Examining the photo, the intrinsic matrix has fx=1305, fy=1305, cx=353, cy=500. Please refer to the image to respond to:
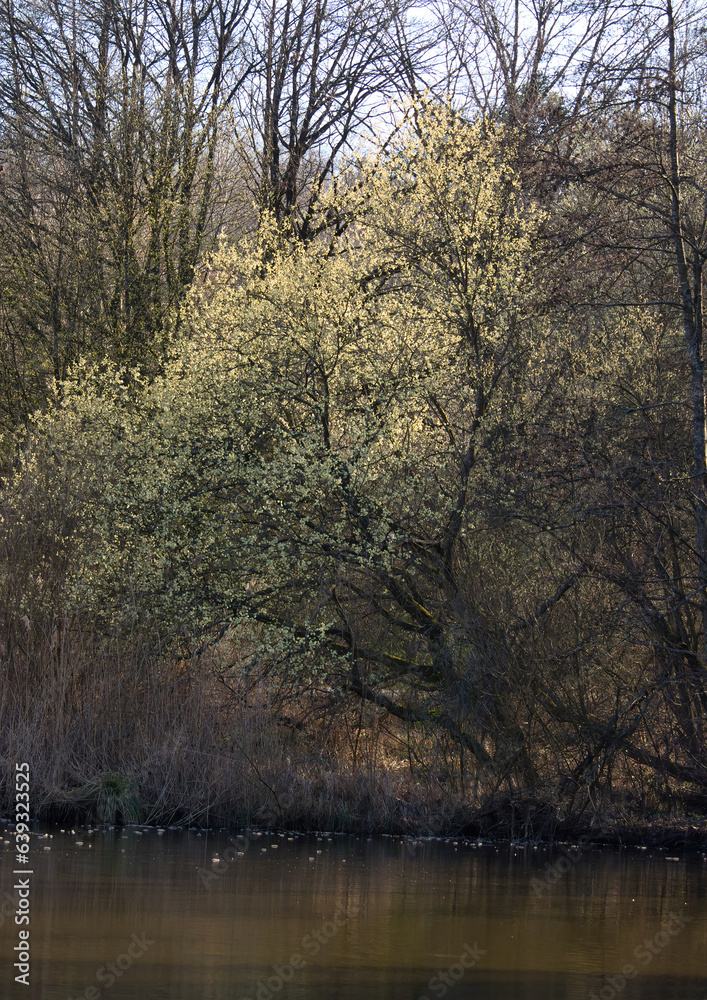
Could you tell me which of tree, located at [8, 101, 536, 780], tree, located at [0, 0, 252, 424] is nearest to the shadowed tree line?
tree, located at [8, 101, 536, 780]

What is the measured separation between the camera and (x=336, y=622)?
1670cm

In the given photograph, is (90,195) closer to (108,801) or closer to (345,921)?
(108,801)

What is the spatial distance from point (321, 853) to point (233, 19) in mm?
17961

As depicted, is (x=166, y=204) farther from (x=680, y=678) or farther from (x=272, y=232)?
(x=680, y=678)

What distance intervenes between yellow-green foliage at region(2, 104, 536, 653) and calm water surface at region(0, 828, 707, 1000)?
362 cm

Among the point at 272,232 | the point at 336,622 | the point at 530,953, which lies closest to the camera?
the point at 530,953

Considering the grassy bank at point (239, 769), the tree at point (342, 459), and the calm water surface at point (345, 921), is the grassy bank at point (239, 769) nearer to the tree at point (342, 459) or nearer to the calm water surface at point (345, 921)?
the tree at point (342, 459)

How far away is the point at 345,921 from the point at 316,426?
26.0 feet

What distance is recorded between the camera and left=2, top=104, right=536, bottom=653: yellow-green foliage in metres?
16.3

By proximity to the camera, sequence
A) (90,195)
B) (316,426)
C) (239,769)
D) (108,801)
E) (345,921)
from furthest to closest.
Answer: (90,195), (316,426), (239,769), (108,801), (345,921)

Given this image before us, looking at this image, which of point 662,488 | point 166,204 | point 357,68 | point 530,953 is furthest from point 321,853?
point 357,68

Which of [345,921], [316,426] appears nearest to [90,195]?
[316,426]

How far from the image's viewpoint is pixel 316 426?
16719mm

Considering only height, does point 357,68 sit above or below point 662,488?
above
